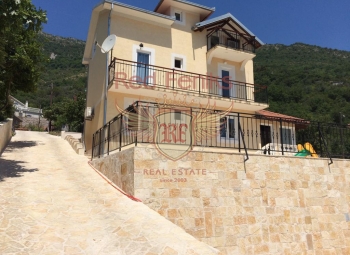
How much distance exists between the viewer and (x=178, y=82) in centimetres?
1391

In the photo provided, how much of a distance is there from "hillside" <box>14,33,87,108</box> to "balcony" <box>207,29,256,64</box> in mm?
40862

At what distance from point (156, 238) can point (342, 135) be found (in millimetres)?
8692

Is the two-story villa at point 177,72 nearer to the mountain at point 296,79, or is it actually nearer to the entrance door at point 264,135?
the entrance door at point 264,135

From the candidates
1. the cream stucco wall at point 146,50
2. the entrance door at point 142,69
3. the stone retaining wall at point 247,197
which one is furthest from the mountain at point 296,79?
the stone retaining wall at point 247,197

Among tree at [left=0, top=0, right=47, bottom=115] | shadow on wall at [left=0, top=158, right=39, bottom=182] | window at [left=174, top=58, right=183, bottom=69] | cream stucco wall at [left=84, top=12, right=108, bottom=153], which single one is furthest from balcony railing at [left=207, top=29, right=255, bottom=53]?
shadow on wall at [left=0, top=158, right=39, bottom=182]

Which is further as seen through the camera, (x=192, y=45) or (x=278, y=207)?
(x=192, y=45)

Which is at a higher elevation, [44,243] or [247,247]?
[44,243]

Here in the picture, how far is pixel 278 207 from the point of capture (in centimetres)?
783

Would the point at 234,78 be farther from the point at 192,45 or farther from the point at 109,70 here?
the point at 109,70

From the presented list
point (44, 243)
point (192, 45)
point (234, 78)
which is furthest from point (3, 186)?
point (234, 78)

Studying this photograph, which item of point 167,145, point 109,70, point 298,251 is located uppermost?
point 109,70

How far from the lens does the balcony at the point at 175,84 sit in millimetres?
12328

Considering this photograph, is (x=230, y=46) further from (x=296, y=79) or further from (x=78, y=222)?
(x=296, y=79)

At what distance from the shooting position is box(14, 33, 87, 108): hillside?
5897cm
